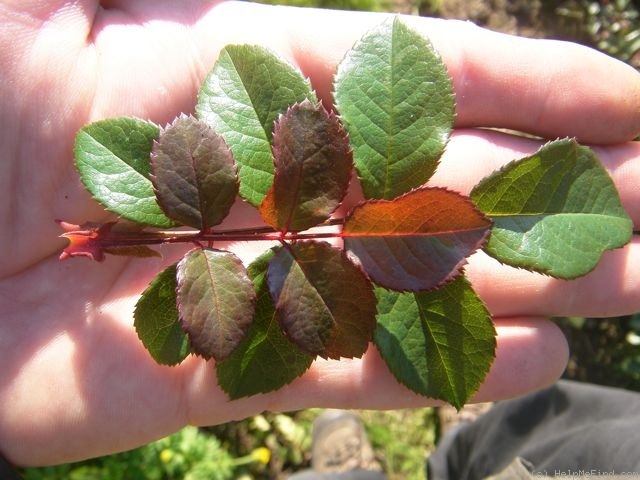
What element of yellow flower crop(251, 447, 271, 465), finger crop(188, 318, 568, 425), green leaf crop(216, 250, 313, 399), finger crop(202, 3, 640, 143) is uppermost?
finger crop(202, 3, 640, 143)

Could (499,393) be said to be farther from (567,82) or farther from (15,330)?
(15,330)

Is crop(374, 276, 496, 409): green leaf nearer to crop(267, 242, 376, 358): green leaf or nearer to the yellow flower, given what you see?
crop(267, 242, 376, 358): green leaf

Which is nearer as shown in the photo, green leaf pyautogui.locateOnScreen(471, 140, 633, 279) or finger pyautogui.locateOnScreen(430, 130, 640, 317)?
green leaf pyautogui.locateOnScreen(471, 140, 633, 279)

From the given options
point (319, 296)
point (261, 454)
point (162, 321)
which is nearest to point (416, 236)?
point (319, 296)

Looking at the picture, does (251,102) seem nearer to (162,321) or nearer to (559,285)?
(162,321)

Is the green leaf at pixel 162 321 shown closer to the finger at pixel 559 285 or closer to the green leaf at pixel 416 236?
the green leaf at pixel 416 236

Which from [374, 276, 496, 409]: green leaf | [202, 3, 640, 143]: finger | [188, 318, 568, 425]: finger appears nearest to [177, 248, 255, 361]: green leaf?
[374, 276, 496, 409]: green leaf
